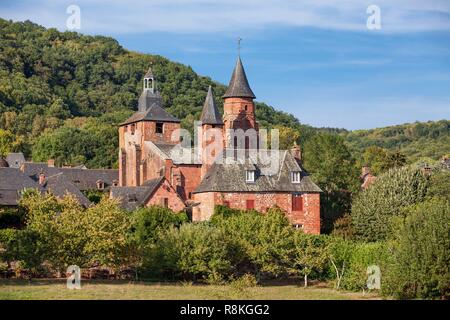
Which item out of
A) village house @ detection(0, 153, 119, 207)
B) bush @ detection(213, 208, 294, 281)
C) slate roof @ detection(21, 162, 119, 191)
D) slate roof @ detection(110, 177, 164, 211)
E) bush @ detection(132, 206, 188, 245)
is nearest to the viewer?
bush @ detection(213, 208, 294, 281)

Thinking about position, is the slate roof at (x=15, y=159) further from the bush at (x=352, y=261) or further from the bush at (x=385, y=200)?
the bush at (x=352, y=261)

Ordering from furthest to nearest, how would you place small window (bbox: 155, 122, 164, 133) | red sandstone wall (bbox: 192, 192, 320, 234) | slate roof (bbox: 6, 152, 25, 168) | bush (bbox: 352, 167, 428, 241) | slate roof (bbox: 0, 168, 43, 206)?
slate roof (bbox: 6, 152, 25, 168)
small window (bbox: 155, 122, 164, 133)
red sandstone wall (bbox: 192, 192, 320, 234)
slate roof (bbox: 0, 168, 43, 206)
bush (bbox: 352, 167, 428, 241)

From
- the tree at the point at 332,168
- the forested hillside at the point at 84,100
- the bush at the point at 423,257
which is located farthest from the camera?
the forested hillside at the point at 84,100

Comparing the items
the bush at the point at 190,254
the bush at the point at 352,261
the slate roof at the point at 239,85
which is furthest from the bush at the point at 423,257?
the slate roof at the point at 239,85

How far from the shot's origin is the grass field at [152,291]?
133 ft

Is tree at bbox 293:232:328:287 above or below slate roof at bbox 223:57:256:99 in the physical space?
below

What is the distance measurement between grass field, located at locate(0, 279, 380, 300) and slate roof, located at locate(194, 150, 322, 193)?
18.2m

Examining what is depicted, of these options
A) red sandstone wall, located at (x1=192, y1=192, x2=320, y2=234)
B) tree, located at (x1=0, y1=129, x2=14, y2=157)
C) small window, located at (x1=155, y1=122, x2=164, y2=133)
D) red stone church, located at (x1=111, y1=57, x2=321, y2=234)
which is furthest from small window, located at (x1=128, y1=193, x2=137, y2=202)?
tree, located at (x1=0, y1=129, x2=14, y2=157)

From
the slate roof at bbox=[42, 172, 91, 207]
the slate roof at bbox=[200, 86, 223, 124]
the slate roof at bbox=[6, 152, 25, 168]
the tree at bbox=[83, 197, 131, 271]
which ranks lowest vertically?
the tree at bbox=[83, 197, 131, 271]

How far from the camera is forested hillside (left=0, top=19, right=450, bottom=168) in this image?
125188 mm

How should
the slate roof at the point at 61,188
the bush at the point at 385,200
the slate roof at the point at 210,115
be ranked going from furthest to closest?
the slate roof at the point at 210,115, the slate roof at the point at 61,188, the bush at the point at 385,200

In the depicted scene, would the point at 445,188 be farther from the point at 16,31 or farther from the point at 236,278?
the point at 16,31

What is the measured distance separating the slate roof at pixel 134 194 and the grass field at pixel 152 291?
2160cm

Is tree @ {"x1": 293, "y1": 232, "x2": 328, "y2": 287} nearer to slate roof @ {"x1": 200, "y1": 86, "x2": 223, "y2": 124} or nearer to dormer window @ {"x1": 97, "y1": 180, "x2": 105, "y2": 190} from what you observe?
slate roof @ {"x1": 200, "y1": 86, "x2": 223, "y2": 124}
